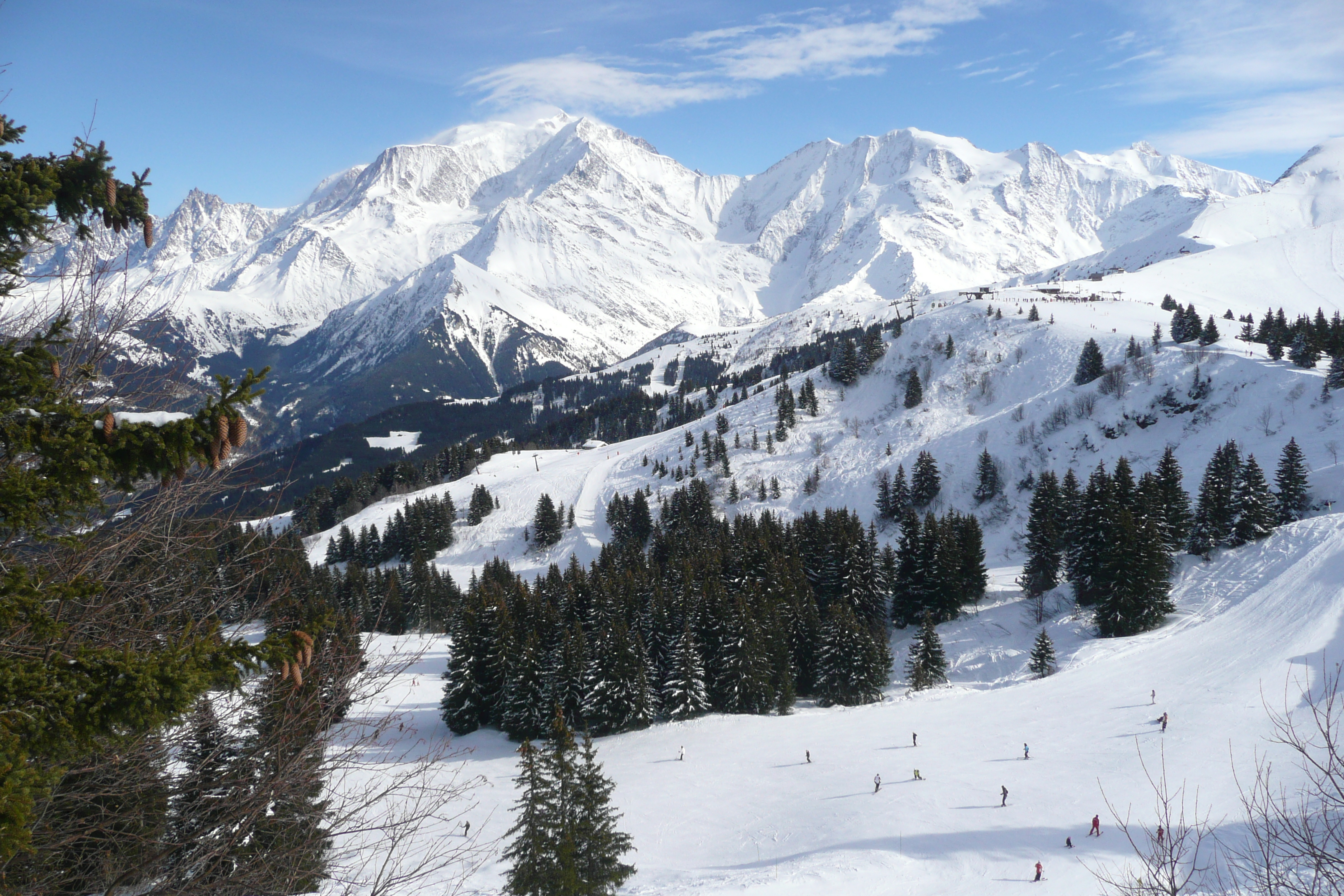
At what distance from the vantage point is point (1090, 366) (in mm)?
101688

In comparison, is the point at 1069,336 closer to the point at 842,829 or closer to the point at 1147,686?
the point at 1147,686

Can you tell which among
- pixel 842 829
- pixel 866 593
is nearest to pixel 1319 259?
pixel 866 593

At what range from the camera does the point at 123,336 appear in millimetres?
7305

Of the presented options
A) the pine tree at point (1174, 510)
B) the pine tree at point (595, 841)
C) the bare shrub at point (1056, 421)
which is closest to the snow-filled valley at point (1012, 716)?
the bare shrub at point (1056, 421)

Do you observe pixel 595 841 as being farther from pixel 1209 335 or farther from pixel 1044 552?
pixel 1209 335

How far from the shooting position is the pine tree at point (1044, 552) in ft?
197

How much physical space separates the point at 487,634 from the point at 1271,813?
42744 mm

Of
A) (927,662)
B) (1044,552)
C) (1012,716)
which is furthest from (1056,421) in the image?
(1012,716)

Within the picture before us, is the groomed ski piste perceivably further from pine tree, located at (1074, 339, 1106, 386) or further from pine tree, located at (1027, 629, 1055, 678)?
pine tree, located at (1074, 339, 1106, 386)

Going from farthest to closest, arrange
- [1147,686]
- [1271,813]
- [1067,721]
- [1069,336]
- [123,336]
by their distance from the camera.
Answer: [1069,336]
[1147,686]
[1067,721]
[1271,813]
[123,336]

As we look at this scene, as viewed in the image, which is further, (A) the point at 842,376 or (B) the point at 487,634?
(A) the point at 842,376

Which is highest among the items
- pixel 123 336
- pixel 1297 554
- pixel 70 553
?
pixel 123 336

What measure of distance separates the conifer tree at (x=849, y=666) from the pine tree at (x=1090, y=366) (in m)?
76.1

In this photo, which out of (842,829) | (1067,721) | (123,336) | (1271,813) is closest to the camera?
(123,336)
